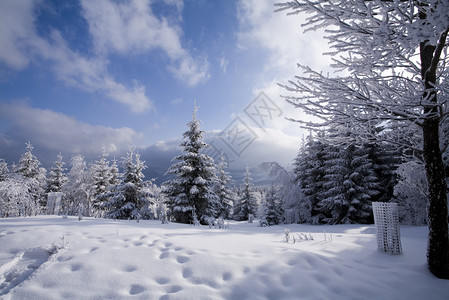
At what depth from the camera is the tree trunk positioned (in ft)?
11.4

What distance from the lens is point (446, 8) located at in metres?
2.40

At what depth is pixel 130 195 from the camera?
1695 cm

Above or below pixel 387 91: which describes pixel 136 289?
below

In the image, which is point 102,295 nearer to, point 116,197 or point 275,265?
point 275,265

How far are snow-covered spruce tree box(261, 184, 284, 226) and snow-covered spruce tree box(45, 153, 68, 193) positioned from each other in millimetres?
28299

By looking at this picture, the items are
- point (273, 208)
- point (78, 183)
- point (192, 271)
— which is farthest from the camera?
point (78, 183)

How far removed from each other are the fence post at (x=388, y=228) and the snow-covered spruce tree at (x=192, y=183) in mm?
10405

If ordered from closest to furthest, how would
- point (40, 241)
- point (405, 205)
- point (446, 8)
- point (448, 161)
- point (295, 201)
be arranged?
point (446, 8) < point (40, 241) < point (448, 161) < point (405, 205) < point (295, 201)

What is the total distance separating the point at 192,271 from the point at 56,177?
117 feet

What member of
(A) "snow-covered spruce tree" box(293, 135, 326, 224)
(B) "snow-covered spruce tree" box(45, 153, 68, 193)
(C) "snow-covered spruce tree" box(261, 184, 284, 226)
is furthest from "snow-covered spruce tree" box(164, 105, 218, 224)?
(B) "snow-covered spruce tree" box(45, 153, 68, 193)

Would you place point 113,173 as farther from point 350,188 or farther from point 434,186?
point 434,186

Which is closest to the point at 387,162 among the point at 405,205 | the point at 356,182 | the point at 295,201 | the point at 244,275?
the point at 356,182

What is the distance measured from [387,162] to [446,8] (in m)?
19.6

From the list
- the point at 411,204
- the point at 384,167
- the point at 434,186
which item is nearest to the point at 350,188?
the point at 411,204
